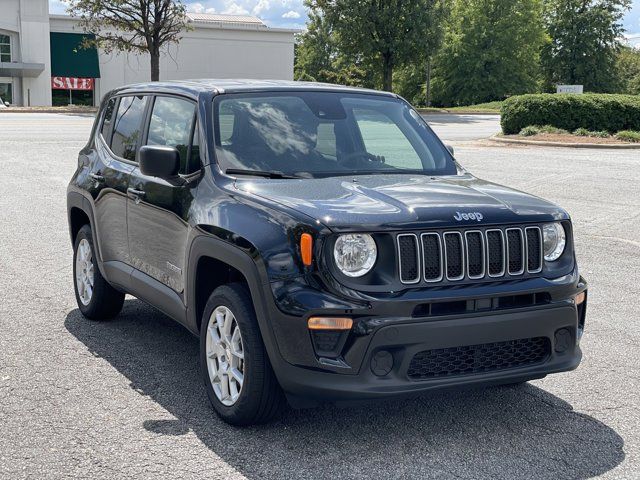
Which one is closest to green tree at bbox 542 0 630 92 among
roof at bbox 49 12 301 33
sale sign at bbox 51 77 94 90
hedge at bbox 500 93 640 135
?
roof at bbox 49 12 301 33

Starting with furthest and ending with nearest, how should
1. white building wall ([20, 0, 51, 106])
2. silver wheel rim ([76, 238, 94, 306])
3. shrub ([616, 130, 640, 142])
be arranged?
white building wall ([20, 0, 51, 106]), shrub ([616, 130, 640, 142]), silver wheel rim ([76, 238, 94, 306])

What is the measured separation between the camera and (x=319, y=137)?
213 inches

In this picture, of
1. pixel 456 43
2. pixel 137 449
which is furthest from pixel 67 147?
pixel 456 43

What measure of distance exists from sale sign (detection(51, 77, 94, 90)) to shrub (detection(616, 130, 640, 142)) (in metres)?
54.0

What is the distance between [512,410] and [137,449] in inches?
79.0

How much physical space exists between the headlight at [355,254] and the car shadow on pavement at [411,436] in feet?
2.71

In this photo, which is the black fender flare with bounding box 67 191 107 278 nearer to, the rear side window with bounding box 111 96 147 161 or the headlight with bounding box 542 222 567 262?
the rear side window with bounding box 111 96 147 161

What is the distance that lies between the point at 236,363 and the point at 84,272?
263 centimetres

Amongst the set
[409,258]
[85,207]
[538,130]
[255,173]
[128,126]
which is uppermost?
[128,126]

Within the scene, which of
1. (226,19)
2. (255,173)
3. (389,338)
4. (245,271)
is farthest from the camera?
(226,19)

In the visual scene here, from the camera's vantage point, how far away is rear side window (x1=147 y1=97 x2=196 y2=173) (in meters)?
5.39

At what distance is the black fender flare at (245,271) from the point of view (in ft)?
13.8

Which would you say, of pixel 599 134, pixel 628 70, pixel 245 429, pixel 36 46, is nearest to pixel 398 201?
pixel 245 429

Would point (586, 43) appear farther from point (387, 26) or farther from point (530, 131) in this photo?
point (530, 131)
